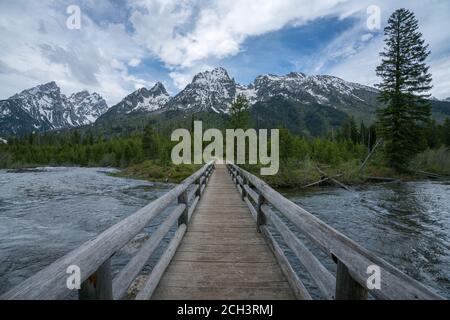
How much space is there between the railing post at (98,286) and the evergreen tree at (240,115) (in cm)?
3689

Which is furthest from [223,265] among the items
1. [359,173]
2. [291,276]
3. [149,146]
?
[149,146]

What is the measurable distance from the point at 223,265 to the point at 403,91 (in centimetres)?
3437

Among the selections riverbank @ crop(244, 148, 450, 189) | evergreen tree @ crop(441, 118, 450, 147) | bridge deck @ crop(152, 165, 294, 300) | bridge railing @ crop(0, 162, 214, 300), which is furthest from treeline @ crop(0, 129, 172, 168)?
bridge railing @ crop(0, 162, 214, 300)

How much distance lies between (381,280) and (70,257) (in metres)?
1.92

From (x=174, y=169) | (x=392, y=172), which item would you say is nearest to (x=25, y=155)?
(x=174, y=169)

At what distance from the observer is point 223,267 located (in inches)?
157

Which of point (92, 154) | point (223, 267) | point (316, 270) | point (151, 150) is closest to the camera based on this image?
point (316, 270)

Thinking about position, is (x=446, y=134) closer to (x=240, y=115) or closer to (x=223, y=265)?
(x=240, y=115)

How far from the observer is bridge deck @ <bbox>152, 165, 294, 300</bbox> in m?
3.25

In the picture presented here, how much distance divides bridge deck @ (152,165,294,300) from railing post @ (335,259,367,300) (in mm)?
1264

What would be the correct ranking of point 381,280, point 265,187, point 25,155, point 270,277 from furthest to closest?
point 25,155 → point 265,187 → point 270,277 → point 381,280

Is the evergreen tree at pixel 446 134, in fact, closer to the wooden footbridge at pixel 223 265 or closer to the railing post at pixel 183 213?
the wooden footbridge at pixel 223 265

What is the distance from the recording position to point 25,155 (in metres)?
85.6
